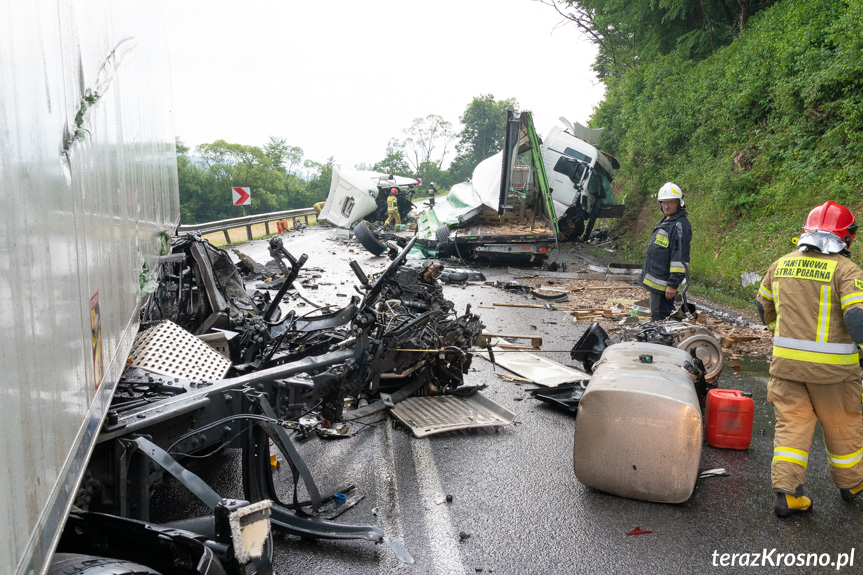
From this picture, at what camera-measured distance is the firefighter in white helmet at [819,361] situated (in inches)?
157

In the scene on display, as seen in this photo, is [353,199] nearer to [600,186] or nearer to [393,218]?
[393,218]

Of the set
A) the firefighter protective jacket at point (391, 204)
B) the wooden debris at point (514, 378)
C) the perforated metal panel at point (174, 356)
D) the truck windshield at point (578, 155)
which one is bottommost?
the wooden debris at point (514, 378)

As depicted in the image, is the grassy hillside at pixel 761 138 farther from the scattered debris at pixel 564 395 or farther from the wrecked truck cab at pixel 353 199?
the wrecked truck cab at pixel 353 199

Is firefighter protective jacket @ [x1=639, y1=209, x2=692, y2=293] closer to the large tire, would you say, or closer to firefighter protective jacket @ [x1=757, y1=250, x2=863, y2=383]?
firefighter protective jacket @ [x1=757, y1=250, x2=863, y2=383]

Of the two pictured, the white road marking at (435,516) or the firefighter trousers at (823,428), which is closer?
the white road marking at (435,516)

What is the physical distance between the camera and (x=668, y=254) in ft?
24.5

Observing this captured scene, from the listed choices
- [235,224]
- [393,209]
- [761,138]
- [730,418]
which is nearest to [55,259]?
[730,418]

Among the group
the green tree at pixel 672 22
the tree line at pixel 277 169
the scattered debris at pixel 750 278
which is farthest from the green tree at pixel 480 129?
the scattered debris at pixel 750 278

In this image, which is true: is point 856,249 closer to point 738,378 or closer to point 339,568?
point 738,378

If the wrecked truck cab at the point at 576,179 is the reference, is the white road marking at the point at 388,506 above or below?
below

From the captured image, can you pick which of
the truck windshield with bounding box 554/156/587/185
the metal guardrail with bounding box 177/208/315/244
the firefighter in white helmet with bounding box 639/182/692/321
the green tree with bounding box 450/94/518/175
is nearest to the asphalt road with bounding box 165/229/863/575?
the firefighter in white helmet with bounding box 639/182/692/321

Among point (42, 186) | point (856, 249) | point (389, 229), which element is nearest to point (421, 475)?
point (42, 186)

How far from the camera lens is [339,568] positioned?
3.36 metres

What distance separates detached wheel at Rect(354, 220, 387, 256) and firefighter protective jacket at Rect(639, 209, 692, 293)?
3.12m
